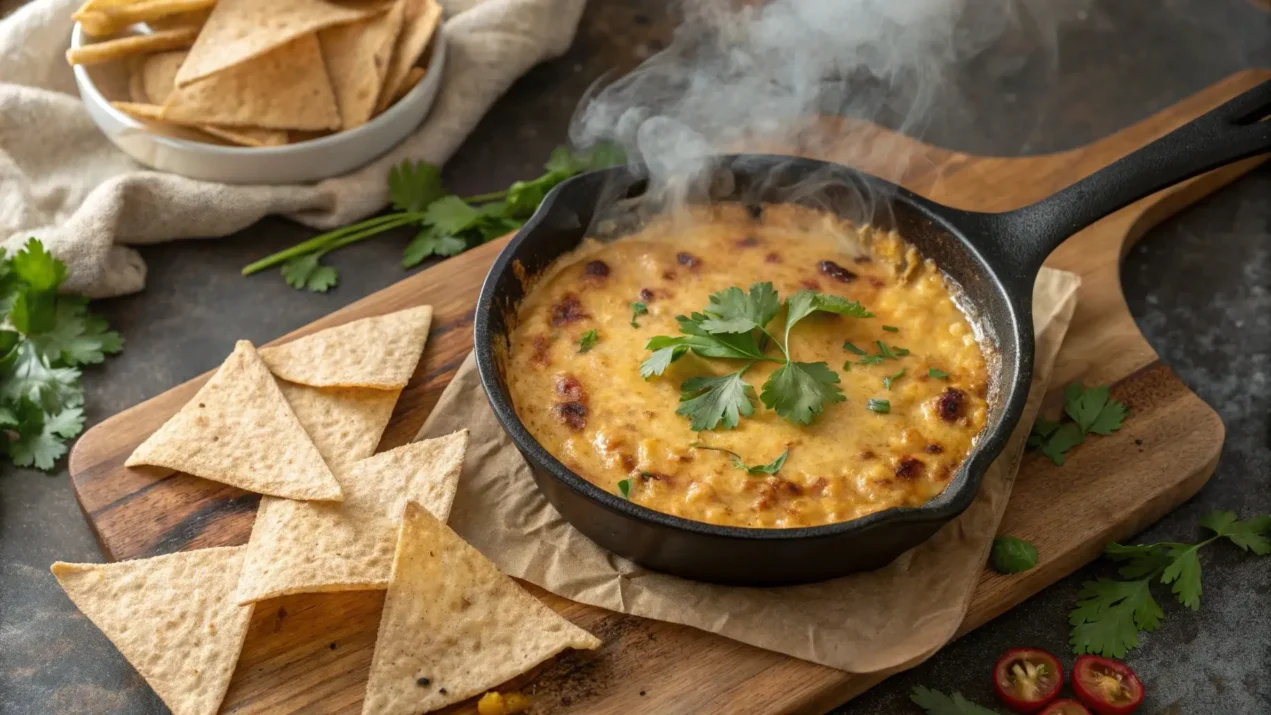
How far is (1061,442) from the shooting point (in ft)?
11.2

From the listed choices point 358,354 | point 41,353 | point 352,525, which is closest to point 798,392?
point 352,525

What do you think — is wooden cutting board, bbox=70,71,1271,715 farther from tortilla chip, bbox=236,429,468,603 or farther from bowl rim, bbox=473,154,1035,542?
bowl rim, bbox=473,154,1035,542

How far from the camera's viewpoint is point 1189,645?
3143 millimetres

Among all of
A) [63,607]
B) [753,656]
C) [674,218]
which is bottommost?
[63,607]

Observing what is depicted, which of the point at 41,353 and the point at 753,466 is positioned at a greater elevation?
→ the point at 753,466

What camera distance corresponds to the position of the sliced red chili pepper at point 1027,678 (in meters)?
2.99

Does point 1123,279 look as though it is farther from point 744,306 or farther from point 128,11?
point 128,11

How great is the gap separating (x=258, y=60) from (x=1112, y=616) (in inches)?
120

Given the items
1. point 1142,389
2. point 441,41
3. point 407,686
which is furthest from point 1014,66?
point 407,686

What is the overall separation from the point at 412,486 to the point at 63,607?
98cm

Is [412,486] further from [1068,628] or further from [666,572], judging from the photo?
[1068,628]

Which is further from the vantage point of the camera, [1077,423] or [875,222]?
[875,222]

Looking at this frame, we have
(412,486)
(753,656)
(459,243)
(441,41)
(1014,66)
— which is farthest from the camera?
(1014,66)

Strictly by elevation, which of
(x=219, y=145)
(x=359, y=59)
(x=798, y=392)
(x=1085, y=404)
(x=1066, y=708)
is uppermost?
(x=359, y=59)
